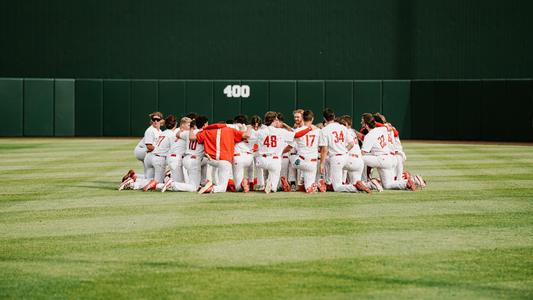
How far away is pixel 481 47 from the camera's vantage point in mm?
30922

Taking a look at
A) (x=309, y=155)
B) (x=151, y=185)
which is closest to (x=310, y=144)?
(x=309, y=155)

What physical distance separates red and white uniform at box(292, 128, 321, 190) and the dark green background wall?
17.6 metres

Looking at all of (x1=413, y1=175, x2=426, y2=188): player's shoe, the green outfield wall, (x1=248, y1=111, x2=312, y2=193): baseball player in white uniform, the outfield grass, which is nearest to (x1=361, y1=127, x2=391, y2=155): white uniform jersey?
(x1=413, y1=175, x2=426, y2=188): player's shoe

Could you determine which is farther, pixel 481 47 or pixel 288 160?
pixel 481 47

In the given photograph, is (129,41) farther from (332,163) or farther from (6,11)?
(332,163)

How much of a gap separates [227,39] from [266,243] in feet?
79.3

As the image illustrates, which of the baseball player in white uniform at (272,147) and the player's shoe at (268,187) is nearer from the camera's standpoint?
the player's shoe at (268,187)

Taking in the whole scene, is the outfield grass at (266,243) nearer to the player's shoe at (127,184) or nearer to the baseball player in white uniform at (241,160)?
the player's shoe at (127,184)

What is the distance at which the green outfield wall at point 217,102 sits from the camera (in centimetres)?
3036

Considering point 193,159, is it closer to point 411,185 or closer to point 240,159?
point 240,159

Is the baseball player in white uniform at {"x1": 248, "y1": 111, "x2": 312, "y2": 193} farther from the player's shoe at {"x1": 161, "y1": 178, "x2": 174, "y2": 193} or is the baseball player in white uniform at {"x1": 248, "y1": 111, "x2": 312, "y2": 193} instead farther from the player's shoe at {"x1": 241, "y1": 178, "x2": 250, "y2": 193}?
the player's shoe at {"x1": 161, "y1": 178, "x2": 174, "y2": 193}

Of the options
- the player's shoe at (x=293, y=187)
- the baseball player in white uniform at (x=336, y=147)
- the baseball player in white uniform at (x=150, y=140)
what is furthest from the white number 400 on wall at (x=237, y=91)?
the baseball player in white uniform at (x=336, y=147)

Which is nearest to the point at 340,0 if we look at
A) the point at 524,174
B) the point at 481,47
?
the point at 481,47

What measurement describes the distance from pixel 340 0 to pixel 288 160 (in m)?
18.2
